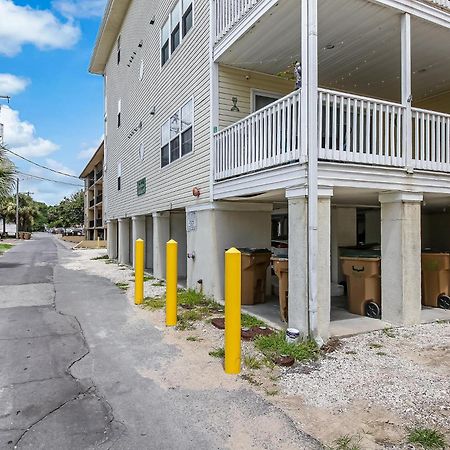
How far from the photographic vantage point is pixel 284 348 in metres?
5.45

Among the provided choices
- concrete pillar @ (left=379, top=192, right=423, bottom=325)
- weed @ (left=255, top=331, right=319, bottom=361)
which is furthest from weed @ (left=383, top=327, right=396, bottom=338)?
weed @ (left=255, top=331, right=319, bottom=361)

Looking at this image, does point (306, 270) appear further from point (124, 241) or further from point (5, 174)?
point (5, 174)

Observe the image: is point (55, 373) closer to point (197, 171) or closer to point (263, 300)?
point (263, 300)

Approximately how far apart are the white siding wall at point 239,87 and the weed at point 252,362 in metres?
5.50

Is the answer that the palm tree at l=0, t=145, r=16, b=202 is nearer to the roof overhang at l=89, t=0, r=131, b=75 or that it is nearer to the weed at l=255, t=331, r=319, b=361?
the roof overhang at l=89, t=0, r=131, b=75

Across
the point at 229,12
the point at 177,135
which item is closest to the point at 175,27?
the point at 177,135

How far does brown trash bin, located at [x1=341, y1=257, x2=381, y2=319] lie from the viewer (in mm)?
7203

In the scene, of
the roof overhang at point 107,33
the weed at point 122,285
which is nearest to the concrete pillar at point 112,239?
the roof overhang at point 107,33

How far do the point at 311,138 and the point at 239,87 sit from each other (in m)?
4.13

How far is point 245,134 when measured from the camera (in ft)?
25.2

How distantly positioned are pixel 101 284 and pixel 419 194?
9.06 metres

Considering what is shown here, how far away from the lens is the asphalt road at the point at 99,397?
3375mm

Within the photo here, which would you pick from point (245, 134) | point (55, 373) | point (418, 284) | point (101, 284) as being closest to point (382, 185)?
point (418, 284)

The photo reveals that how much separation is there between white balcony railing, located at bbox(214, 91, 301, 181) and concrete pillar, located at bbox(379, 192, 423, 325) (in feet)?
6.75
